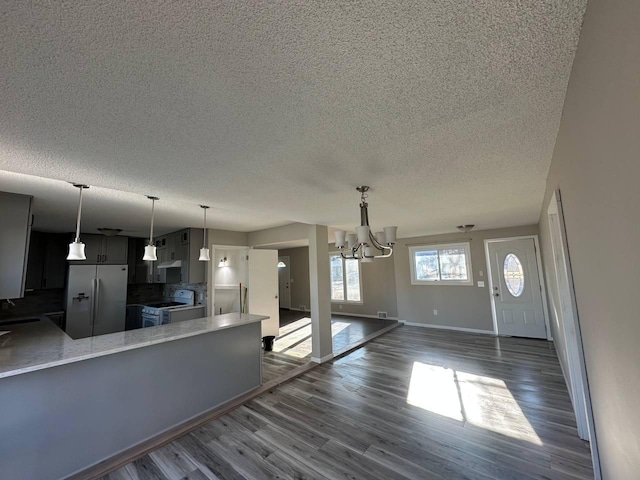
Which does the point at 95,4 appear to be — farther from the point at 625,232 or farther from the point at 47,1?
the point at 625,232

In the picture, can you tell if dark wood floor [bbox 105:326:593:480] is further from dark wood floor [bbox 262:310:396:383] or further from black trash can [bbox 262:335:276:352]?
black trash can [bbox 262:335:276:352]

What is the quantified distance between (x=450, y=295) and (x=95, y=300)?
24.2ft

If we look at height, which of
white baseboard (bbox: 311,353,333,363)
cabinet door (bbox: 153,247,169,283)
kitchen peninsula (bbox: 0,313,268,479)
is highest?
cabinet door (bbox: 153,247,169,283)

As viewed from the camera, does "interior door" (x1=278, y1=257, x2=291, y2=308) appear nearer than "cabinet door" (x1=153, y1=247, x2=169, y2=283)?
No

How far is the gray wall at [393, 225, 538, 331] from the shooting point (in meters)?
5.61

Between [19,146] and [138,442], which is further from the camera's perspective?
[138,442]

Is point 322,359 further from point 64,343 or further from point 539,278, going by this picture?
point 539,278

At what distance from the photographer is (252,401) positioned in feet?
9.89

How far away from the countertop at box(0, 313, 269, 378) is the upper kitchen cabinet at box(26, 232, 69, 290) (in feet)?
6.66

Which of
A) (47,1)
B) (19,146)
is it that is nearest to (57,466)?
(19,146)

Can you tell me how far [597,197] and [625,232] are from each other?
281 mm

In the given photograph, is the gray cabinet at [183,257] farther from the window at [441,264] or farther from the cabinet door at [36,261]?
the window at [441,264]

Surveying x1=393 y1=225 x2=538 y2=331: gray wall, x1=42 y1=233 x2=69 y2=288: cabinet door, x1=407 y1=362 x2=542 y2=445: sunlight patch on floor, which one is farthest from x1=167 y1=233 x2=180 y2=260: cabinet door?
x1=393 y1=225 x2=538 y2=331: gray wall

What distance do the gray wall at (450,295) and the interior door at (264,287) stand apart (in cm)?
331
